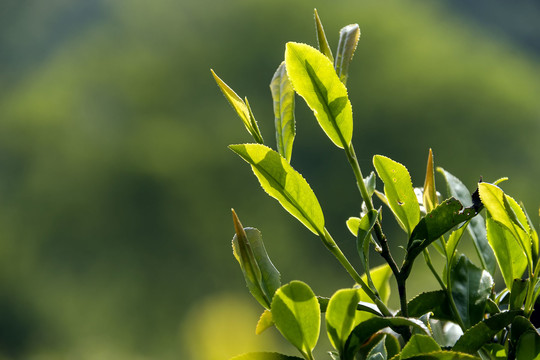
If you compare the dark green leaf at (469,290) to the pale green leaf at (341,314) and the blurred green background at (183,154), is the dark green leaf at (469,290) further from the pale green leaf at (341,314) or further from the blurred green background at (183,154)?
the blurred green background at (183,154)

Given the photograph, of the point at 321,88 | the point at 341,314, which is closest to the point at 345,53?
the point at 321,88

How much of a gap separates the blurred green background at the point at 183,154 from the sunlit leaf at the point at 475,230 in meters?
2.61

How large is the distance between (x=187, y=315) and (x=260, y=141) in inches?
126

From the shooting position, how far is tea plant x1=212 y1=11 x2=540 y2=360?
253 mm

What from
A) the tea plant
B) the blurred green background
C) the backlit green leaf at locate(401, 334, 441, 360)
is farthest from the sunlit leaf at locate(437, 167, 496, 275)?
the blurred green background

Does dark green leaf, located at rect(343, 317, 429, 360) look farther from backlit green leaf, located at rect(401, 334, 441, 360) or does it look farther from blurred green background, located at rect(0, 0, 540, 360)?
blurred green background, located at rect(0, 0, 540, 360)

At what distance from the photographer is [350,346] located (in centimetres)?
26

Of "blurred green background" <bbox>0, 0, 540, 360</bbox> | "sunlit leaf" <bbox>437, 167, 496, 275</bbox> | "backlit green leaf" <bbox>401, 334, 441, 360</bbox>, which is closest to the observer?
"backlit green leaf" <bbox>401, 334, 441, 360</bbox>

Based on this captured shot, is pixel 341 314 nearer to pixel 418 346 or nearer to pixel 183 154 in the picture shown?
pixel 418 346

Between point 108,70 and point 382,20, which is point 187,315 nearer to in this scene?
point 108,70

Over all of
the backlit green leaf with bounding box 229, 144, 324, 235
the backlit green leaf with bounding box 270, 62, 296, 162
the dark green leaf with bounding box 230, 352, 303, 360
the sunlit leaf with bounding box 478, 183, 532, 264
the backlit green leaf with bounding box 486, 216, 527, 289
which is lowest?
the dark green leaf with bounding box 230, 352, 303, 360

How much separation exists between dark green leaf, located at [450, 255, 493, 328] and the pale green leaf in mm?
87

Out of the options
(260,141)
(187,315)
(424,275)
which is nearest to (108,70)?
(187,315)

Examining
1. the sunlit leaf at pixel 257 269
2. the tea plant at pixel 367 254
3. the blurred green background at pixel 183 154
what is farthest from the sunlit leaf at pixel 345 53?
the blurred green background at pixel 183 154
